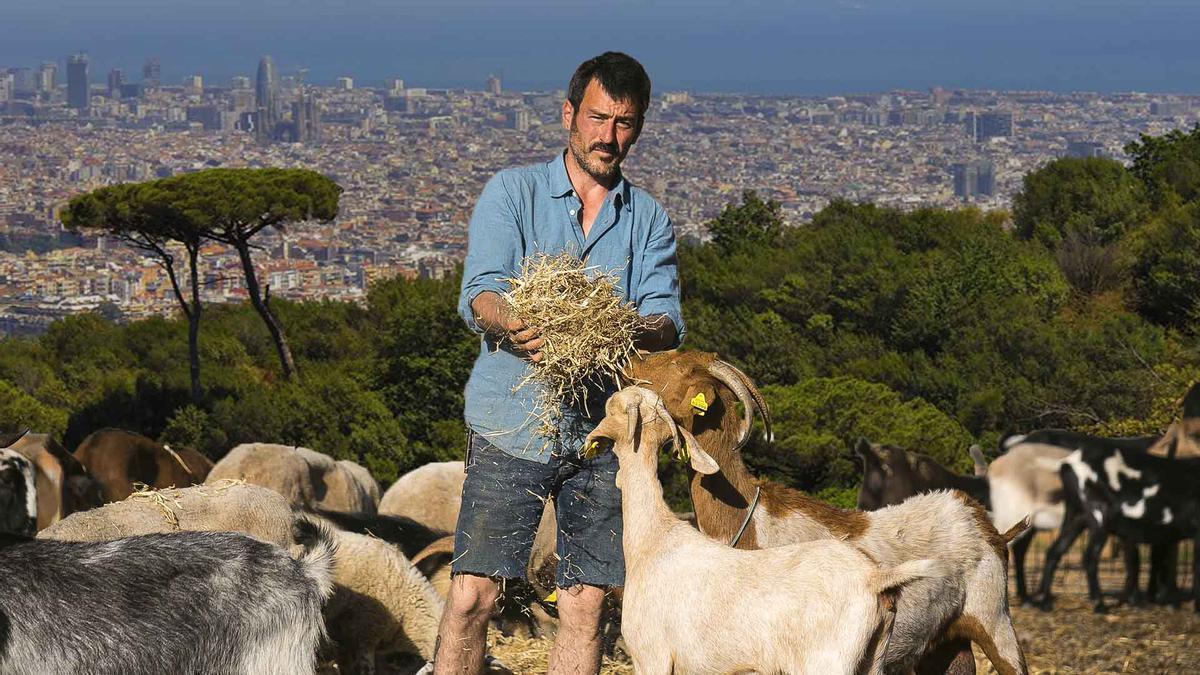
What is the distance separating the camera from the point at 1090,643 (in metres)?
7.60

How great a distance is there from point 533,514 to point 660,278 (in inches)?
37.1

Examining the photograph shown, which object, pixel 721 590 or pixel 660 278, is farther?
pixel 660 278

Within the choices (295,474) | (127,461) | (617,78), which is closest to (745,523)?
(617,78)

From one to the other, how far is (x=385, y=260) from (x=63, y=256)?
13652 mm

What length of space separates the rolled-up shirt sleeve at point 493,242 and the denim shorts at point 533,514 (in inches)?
20.4

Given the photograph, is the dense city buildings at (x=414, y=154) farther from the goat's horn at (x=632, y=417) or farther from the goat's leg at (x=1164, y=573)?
the goat's horn at (x=632, y=417)

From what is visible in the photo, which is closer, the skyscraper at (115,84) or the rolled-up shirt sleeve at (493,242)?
the rolled-up shirt sleeve at (493,242)

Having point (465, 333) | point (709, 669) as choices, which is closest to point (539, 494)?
point (709, 669)

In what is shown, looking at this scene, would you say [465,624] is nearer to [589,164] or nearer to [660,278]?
[660,278]

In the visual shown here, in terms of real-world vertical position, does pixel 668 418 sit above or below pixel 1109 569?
above

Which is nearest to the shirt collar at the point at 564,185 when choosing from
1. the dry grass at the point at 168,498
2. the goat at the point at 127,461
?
the dry grass at the point at 168,498

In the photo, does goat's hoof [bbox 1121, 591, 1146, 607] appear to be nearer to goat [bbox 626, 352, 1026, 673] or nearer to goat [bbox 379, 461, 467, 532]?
goat [bbox 626, 352, 1026, 673]

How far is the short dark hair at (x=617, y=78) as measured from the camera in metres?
4.90

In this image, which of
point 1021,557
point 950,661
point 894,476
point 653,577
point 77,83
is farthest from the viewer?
point 77,83
